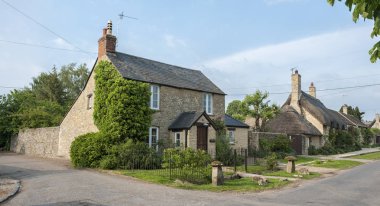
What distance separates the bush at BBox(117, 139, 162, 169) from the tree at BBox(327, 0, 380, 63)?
737 inches

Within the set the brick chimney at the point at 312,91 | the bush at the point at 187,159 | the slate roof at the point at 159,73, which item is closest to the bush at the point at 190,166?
the bush at the point at 187,159

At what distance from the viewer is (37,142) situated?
35.1 metres

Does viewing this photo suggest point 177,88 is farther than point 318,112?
No

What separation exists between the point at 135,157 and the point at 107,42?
990 cm

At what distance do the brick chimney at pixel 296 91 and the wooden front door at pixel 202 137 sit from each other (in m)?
24.8

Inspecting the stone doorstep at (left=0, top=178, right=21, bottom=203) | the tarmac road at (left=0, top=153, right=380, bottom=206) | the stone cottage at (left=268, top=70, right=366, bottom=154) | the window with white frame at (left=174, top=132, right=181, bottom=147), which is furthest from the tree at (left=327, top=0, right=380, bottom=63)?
the stone cottage at (left=268, top=70, right=366, bottom=154)

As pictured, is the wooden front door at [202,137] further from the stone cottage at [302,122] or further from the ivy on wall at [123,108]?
the stone cottage at [302,122]

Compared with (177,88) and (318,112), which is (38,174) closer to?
(177,88)

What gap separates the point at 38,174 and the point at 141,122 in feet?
24.0

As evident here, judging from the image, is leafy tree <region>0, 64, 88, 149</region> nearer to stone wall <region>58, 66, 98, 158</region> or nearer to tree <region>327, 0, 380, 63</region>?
stone wall <region>58, 66, 98, 158</region>

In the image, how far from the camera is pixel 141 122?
24438 millimetres

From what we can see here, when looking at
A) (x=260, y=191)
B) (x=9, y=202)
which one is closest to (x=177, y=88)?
(x=260, y=191)

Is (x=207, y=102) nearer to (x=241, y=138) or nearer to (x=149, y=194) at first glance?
(x=241, y=138)

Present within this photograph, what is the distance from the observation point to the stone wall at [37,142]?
32497mm
